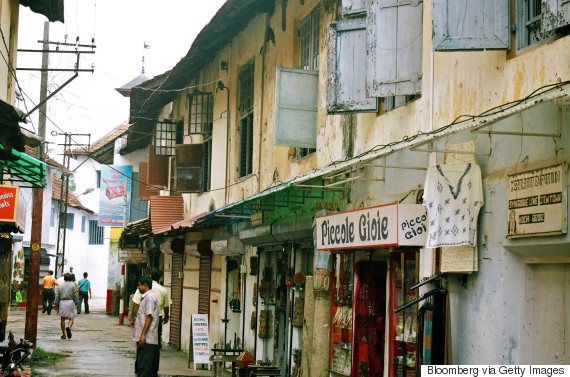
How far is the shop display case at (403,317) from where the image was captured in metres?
9.60

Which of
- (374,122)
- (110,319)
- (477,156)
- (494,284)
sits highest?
(374,122)

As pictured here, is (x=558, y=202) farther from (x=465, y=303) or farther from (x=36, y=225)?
(x=36, y=225)

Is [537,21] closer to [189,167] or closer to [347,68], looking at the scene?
[347,68]

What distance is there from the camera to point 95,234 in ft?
194

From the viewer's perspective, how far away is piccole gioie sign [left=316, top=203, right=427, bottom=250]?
8852 mm

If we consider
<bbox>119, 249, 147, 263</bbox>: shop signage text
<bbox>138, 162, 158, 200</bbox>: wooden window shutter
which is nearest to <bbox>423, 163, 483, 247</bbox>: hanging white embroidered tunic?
<bbox>138, 162, 158, 200</bbox>: wooden window shutter

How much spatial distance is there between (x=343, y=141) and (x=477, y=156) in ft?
13.2

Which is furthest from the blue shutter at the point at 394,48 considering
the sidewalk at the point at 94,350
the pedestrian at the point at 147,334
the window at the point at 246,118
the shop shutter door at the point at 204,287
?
the shop shutter door at the point at 204,287

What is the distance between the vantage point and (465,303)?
8.20m

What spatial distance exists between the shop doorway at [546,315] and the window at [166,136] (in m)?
17.8

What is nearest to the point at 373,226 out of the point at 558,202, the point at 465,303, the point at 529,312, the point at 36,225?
the point at 465,303

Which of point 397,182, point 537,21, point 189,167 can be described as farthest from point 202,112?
point 537,21

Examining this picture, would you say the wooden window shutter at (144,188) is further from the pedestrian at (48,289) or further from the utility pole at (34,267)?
the pedestrian at (48,289)

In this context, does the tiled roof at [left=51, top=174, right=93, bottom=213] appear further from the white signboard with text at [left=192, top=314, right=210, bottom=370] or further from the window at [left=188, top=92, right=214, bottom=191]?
the white signboard with text at [left=192, top=314, right=210, bottom=370]
